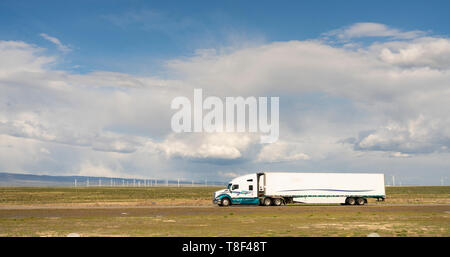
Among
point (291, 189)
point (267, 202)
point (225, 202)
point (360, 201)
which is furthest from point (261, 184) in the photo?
point (360, 201)

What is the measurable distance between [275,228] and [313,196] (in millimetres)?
26243

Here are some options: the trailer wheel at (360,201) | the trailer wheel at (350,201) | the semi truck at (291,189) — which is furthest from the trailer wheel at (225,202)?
the trailer wheel at (360,201)

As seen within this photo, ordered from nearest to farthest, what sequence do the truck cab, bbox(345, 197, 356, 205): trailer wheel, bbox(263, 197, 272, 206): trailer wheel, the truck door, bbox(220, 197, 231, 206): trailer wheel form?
bbox(220, 197, 231, 206): trailer wheel
the truck cab
bbox(263, 197, 272, 206): trailer wheel
the truck door
bbox(345, 197, 356, 205): trailer wheel

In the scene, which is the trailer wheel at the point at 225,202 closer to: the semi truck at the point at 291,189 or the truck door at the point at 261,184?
the semi truck at the point at 291,189

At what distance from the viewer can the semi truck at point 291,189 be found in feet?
167

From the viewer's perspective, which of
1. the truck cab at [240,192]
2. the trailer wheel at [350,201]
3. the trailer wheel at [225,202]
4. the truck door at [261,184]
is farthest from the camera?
the trailer wheel at [350,201]

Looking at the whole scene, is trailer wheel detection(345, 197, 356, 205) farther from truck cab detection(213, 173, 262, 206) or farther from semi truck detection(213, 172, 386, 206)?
truck cab detection(213, 173, 262, 206)

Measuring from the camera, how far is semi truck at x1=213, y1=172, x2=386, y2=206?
5075 cm

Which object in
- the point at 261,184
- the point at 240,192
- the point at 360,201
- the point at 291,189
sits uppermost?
the point at 261,184

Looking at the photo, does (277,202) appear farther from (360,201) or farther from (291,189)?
(360,201)

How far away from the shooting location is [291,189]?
51.2 m

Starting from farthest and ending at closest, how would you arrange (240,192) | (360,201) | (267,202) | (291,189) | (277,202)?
1. (360,201)
2. (291,189)
3. (240,192)
4. (277,202)
5. (267,202)

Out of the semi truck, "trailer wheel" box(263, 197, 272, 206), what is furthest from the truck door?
"trailer wheel" box(263, 197, 272, 206)
